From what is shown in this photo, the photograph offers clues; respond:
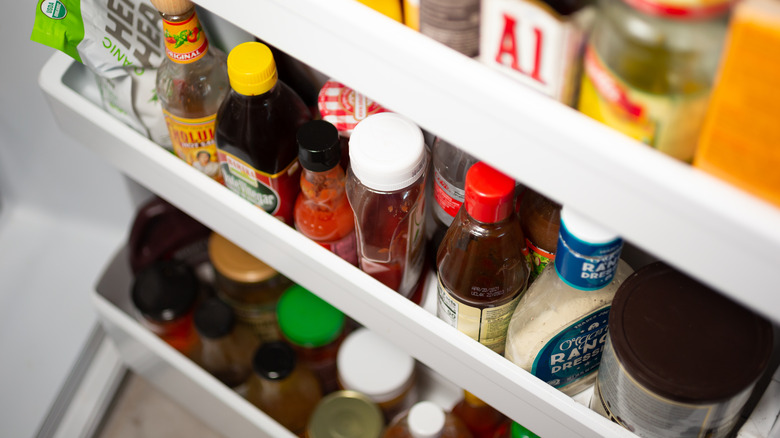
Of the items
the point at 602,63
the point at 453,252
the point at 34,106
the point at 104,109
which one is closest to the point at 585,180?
the point at 602,63

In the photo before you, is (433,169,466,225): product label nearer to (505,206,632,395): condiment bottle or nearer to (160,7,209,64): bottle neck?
(505,206,632,395): condiment bottle

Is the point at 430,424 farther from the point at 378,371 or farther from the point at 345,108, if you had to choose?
the point at 345,108

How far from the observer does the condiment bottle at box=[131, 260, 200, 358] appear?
3.78 feet

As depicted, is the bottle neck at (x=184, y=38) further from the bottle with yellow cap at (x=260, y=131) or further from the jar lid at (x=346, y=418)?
the jar lid at (x=346, y=418)

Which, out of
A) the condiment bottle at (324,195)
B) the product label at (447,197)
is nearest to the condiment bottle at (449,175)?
the product label at (447,197)

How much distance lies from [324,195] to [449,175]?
0.47 feet

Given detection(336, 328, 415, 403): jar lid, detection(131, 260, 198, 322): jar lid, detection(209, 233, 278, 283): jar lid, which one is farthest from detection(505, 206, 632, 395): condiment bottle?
detection(131, 260, 198, 322): jar lid

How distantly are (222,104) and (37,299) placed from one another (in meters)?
0.87

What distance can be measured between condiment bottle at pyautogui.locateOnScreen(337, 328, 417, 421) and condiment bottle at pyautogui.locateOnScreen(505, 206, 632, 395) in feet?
1.23

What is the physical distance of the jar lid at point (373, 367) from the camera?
3.54 ft

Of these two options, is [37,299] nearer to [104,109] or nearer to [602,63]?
[104,109]

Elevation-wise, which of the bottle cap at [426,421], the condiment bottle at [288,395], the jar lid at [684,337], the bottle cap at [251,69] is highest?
the bottle cap at [251,69]

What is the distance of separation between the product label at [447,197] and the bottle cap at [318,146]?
0.39ft

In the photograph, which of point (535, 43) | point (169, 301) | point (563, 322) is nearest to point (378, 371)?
point (169, 301)
